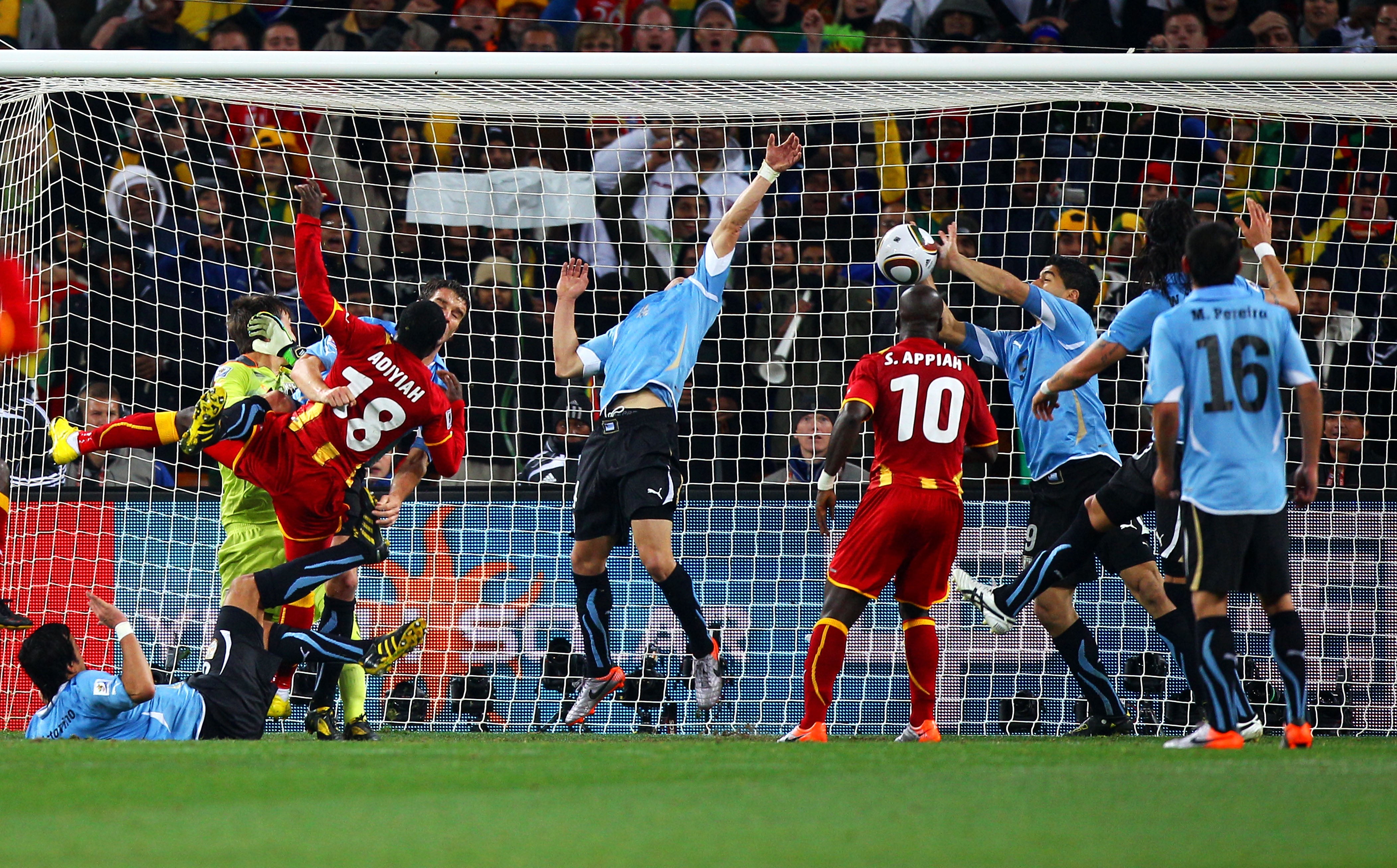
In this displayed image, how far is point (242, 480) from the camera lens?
23.6ft

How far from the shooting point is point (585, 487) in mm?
6855

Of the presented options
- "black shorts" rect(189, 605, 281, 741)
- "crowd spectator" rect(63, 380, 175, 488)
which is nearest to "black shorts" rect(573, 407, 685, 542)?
"black shorts" rect(189, 605, 281, 741)

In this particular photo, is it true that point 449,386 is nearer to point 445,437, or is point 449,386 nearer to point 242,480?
point 445,437

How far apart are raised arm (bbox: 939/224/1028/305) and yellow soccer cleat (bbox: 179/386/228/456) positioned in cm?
318

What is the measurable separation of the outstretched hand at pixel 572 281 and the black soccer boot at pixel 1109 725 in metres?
3.02

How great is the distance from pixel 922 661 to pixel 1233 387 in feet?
6.11

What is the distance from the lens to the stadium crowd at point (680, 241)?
344 inches

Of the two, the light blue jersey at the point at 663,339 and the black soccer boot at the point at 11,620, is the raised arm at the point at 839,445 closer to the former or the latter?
the light blue jersey at the point at 663,339

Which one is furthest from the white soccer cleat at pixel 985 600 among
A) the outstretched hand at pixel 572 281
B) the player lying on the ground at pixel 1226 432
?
the outstretched hand at pixel 572 281

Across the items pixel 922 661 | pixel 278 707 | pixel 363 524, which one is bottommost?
pixel 278 707

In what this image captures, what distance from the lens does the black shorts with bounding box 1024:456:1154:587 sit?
6715mm

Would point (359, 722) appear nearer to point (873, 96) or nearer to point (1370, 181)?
point (873, 96)

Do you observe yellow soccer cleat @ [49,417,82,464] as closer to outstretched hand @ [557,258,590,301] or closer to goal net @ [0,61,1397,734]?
goal net @ [0,61,1397,734]

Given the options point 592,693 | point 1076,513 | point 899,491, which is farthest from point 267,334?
point 1076,513
